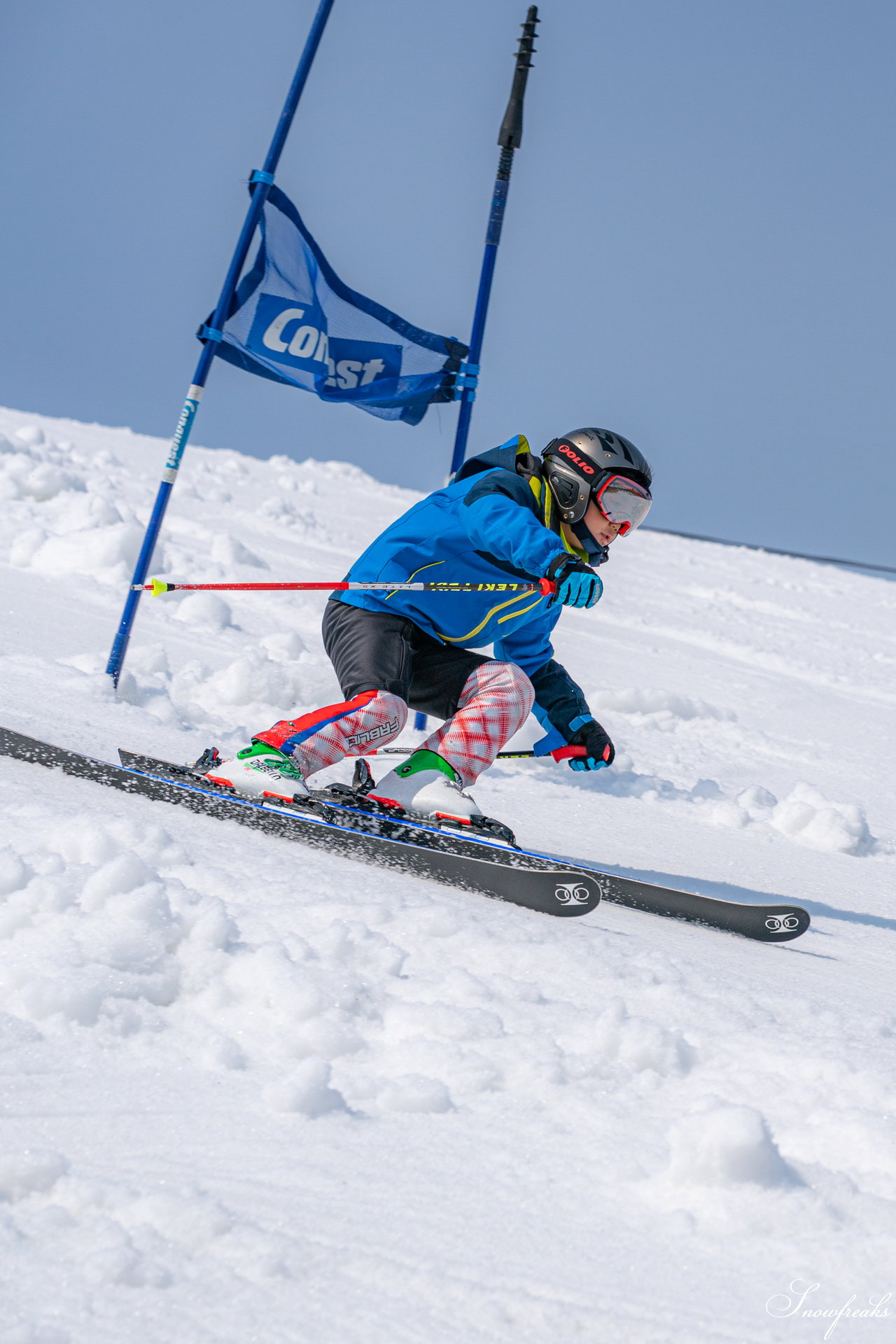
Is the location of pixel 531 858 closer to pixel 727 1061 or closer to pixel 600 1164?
pixel 727 1061

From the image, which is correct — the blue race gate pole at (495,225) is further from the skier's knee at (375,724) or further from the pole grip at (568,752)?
the skier's knee at (375,724)

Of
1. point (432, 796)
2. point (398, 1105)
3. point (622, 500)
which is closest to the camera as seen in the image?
point (398, 1105)

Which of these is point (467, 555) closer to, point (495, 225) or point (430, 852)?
point (430, 852)

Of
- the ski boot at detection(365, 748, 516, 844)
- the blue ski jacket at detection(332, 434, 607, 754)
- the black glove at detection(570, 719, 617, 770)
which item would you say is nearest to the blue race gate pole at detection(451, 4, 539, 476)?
the blue ski jacket at detection(332, 434, 607, 754)

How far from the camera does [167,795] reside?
318 cm

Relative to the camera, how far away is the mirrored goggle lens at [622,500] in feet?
11.9

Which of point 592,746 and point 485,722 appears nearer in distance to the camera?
point 485,722

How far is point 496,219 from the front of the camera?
5.99 m

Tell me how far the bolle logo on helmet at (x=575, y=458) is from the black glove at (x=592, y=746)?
2.75 feet

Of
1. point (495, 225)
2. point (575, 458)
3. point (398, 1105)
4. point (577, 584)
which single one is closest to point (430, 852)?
point (577, 584)

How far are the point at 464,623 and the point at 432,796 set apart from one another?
0.60m

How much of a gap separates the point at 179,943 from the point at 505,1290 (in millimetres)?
953

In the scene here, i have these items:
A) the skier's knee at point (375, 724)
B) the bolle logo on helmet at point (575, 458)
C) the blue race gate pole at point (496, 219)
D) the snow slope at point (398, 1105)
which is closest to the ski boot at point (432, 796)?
the skier's knee at point (375, 724)

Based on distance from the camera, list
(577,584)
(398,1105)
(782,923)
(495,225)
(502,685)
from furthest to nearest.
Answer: (495,225) < (502,685) < (577,584) < (782,923) < (398,1105)
